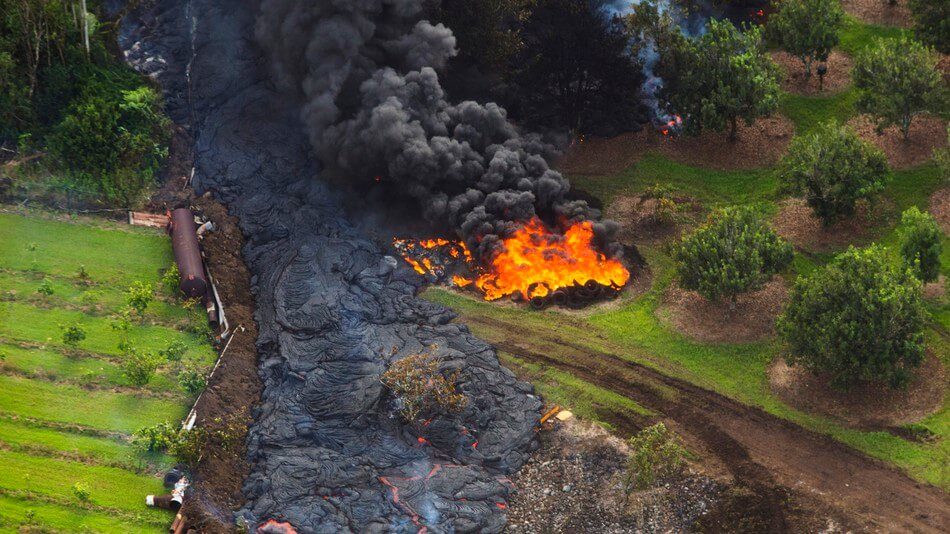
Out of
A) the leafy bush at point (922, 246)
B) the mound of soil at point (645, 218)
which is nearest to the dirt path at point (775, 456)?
the mound of soil at point (645, 218)

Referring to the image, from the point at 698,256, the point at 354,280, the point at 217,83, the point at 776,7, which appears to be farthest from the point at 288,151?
the point at 776,7

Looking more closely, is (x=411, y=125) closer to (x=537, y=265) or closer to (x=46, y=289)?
(x=537, y=265)

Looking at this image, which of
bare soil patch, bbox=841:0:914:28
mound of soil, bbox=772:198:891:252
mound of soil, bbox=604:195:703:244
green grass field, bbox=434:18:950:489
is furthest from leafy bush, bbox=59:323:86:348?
bare soil patch, bbox=841:0:914:28

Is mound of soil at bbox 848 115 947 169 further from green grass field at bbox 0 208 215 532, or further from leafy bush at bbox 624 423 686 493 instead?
green grass field at bbox 0 208 215 532

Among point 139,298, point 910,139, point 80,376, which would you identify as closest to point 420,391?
point 139,298

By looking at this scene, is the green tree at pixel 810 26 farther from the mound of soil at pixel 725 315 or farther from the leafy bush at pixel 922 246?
the mound of soil at pixel 725 315
